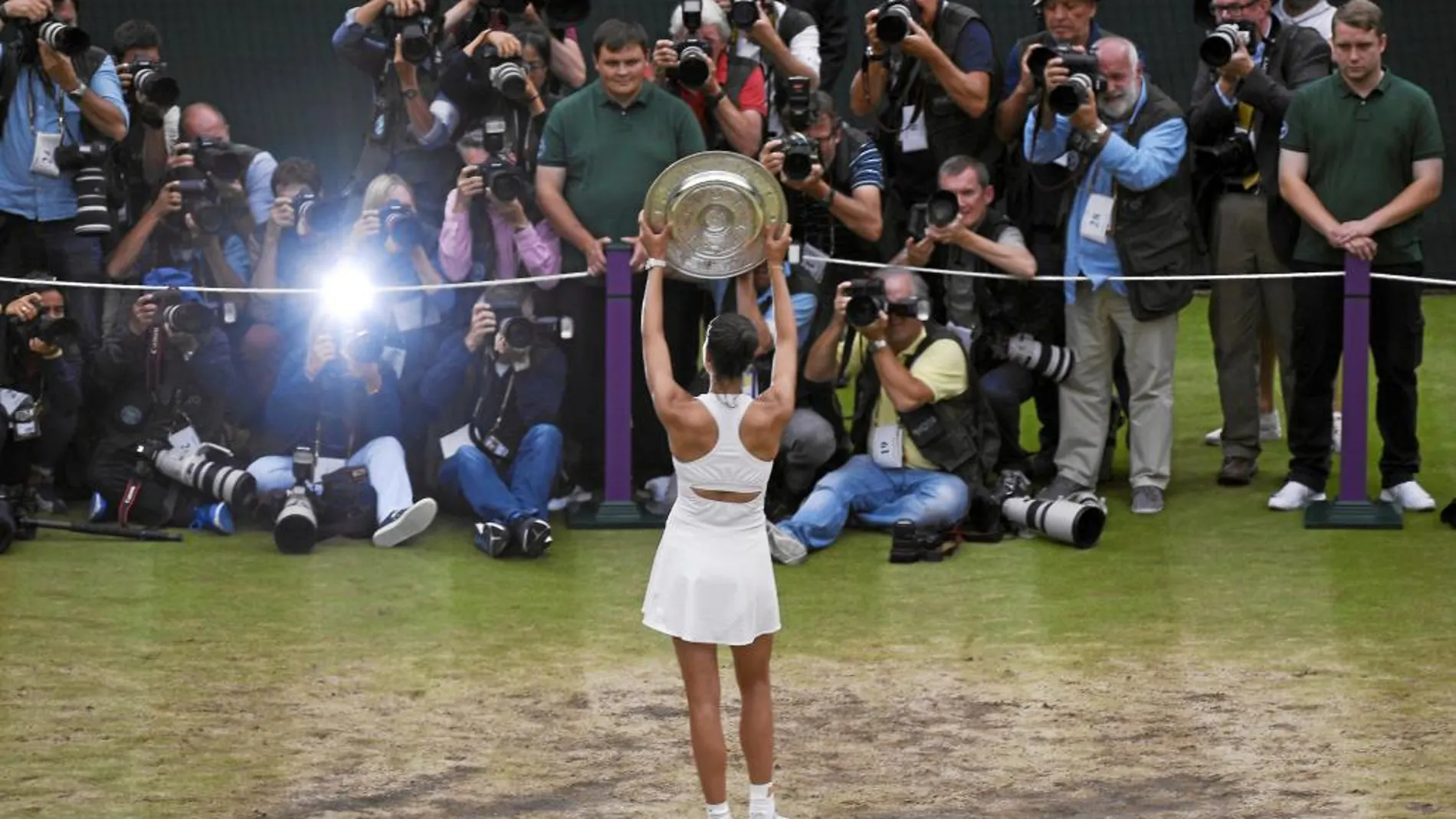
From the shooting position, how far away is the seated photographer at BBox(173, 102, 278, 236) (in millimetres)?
11594

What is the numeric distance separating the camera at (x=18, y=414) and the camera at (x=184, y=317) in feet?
2.25

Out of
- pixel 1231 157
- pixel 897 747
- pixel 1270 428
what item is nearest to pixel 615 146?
pixel 1231 157

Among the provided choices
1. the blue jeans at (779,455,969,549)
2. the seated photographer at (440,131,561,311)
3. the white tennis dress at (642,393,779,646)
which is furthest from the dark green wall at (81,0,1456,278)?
the white tennis dress at (642,393,779,646)

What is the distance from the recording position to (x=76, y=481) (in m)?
11.6

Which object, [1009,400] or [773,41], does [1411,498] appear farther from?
[773,41]

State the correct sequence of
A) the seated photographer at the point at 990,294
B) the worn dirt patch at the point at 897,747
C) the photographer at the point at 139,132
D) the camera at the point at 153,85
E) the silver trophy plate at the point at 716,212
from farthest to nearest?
the photographer at the point at 139,132, the camera at the point at 153,85, the seated photographer at the point at 990,294, the silver trophy plate at the point at 716,212, the worn dirt patch at the point at 897,747

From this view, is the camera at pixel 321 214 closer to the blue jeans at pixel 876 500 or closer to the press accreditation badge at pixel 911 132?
the blue jeans at pixel 876 500

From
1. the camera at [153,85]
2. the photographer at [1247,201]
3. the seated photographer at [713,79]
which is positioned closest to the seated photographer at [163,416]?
the camera at [153,85]

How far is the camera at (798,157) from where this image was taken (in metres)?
10.6

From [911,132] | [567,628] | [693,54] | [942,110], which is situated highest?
[693,54]

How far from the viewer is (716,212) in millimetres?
8086

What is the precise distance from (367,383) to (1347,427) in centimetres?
444

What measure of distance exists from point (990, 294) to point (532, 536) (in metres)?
2.52

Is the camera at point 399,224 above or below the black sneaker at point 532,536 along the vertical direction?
above
